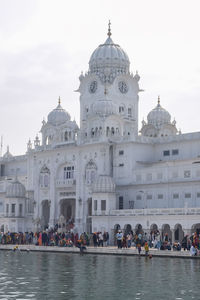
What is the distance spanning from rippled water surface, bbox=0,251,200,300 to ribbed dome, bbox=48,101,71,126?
146 ft

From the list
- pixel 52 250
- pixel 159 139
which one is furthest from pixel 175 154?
pixel 52 250

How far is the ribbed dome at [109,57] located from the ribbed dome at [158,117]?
708cm

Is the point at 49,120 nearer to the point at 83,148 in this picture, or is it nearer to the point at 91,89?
the point at 91,89

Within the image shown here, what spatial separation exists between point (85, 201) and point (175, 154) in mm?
11996

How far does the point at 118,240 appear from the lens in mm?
52969

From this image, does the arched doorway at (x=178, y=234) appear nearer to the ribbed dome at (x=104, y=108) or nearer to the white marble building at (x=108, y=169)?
the white marble building at (x=108, y=169)

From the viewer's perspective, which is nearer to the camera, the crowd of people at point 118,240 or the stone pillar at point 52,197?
the crowd of people at point 118,240

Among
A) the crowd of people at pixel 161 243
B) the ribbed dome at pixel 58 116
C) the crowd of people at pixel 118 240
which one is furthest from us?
the ribbed dome at pixel 58 116

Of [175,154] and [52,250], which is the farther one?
[175,154]

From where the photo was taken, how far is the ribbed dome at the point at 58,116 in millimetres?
86875

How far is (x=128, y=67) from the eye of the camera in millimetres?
86375

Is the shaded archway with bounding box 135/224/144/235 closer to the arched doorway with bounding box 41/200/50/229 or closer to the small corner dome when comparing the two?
the arched doorway with bounding box 41/200/50/229

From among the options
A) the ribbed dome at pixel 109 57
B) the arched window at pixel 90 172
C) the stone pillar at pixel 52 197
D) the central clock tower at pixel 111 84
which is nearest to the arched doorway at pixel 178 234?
the arched window at pixel 90 172

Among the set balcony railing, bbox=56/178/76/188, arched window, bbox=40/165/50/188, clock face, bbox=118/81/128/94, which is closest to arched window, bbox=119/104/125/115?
clock face, bbox=118/81/128/94
